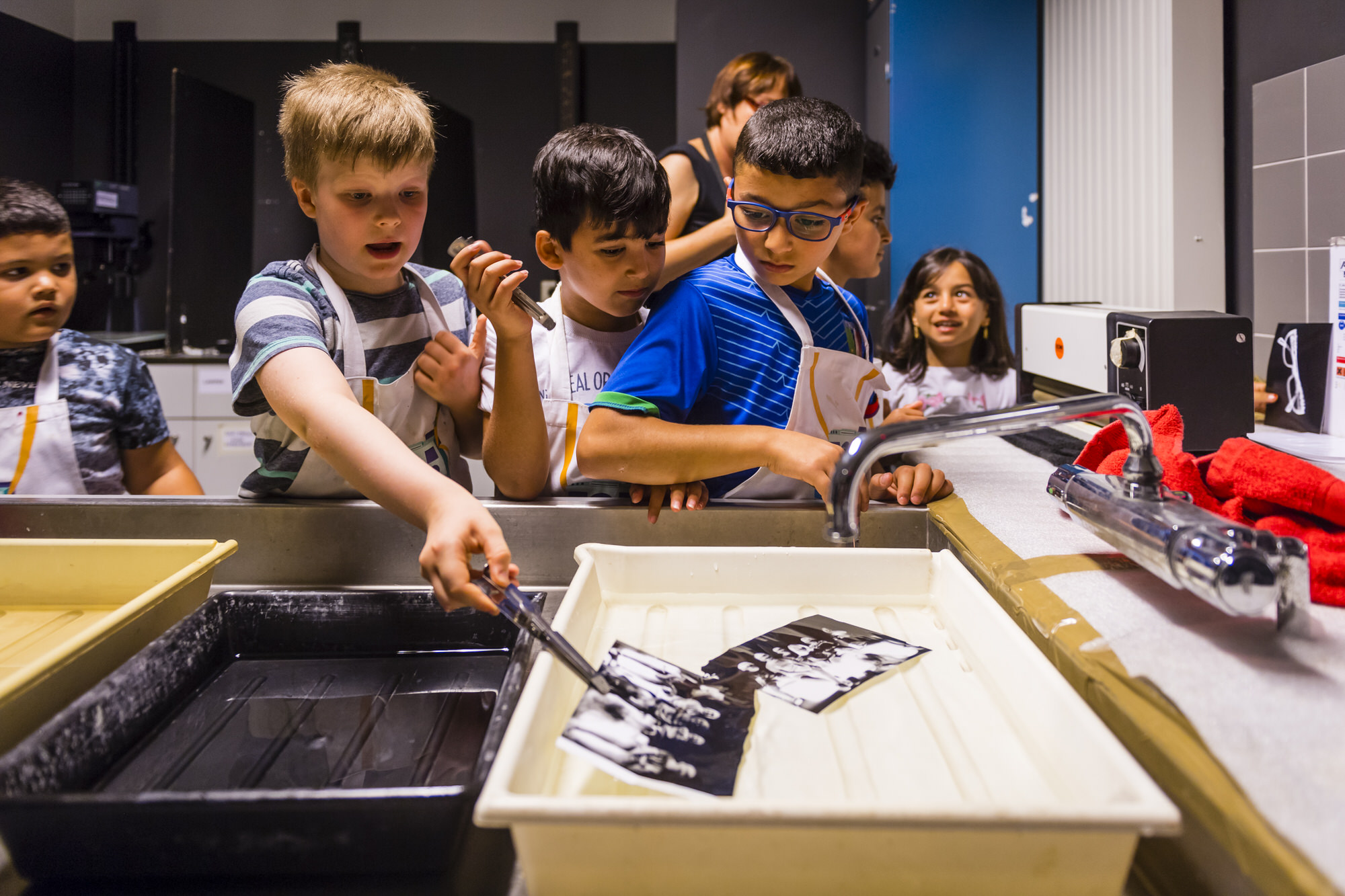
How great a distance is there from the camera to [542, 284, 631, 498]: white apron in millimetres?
1152

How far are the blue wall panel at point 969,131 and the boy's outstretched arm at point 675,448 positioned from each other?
209 cm

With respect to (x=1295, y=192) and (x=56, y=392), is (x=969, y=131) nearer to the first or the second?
(x=1295, y=192)

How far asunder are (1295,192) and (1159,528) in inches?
56.4

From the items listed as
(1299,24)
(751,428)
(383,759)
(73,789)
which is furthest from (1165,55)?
(73,789)

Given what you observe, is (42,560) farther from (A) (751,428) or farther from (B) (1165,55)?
(B) (1165,55)

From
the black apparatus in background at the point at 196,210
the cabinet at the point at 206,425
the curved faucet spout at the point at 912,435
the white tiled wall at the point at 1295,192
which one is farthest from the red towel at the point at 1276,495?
the black apparatus in background at the point at 196,210

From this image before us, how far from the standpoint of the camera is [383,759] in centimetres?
64

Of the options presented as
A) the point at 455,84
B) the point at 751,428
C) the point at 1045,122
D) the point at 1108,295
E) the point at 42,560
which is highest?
the point at 455,84

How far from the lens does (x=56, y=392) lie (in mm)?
1420

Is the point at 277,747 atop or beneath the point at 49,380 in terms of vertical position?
beneath

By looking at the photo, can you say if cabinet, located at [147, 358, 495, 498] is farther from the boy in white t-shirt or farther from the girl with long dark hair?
the boy in white t-shirt

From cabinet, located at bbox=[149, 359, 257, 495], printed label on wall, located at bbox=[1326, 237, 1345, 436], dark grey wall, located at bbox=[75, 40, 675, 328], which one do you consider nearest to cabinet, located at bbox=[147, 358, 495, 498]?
cabinet, located at bbox=[149, 359, 257, 495]

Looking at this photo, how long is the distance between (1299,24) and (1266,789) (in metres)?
1.77

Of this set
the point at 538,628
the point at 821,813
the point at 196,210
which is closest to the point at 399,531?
the point at 538,628
